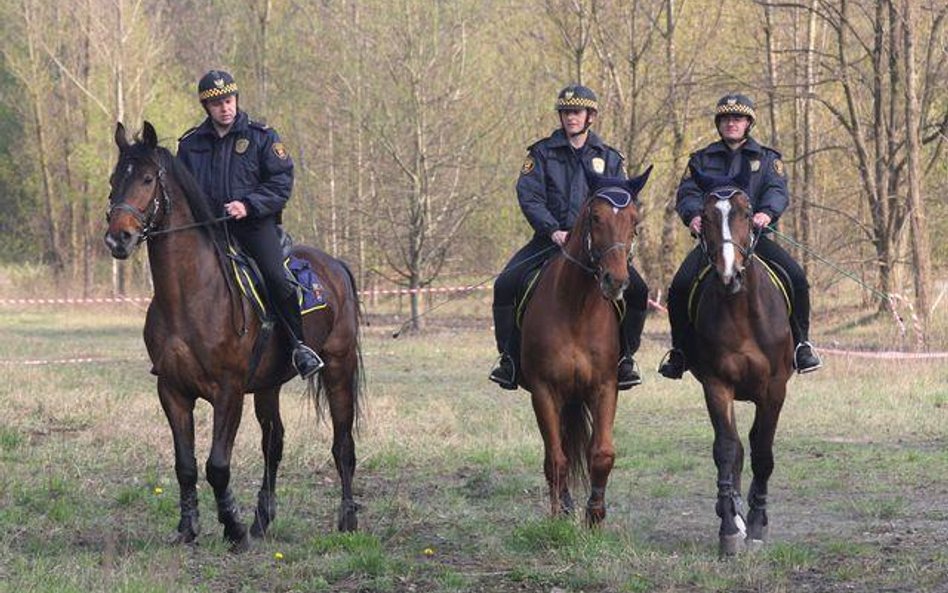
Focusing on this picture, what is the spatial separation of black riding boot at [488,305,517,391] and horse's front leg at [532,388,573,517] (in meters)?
0.45

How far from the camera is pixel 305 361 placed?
933 centimetres

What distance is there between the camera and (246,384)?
9078 millimetres

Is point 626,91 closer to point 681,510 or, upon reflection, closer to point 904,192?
point 904,192

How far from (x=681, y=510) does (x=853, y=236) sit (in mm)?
22514

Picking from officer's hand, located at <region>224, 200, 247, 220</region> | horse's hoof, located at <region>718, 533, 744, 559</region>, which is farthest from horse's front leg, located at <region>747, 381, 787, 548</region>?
officer's hand, located at <region>224, 200, 247, 220</region>

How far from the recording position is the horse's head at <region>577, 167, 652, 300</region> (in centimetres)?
811

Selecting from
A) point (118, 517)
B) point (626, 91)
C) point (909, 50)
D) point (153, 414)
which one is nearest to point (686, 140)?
point (626, 91)

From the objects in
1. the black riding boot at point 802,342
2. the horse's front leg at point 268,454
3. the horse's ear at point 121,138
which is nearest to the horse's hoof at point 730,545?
the black riding boot at point 802,342

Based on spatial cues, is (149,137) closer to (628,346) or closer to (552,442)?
(552,442)

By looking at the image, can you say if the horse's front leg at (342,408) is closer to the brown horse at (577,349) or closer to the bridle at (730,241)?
the brown horse at (577,349)

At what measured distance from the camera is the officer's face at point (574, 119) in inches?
368

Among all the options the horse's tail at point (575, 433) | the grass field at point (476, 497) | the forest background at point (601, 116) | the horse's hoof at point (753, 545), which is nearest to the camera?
the grass field at point (476, 497)

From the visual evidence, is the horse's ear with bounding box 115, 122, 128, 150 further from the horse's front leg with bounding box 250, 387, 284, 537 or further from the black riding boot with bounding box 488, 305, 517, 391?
the black riding boot with bounding box 488, 305, 517, 391

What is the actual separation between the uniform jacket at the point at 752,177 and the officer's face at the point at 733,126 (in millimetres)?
80
